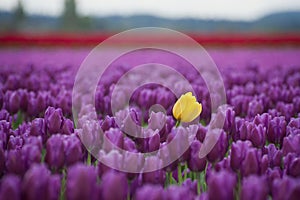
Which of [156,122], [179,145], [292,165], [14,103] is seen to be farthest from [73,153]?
[14,103]

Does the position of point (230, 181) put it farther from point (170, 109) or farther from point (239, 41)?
point (239, 41)

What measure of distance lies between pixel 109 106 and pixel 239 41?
1707cm

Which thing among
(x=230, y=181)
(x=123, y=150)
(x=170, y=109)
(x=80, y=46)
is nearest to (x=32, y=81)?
(x=170, y=109)

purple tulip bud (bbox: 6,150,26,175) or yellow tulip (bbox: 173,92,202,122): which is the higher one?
yellow tulip (bbox: 173,92,202,122)

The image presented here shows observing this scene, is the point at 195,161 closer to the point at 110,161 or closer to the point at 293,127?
the point at 110,161

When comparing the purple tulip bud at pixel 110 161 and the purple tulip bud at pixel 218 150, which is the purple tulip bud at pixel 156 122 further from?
the purple tulip bud at pixel 110 161

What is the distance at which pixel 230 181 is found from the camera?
1332 millimetres

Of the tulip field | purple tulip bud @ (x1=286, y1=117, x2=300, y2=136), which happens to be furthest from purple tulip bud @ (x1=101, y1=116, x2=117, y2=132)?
purple tulip bud @ (x1=286, y1=117, x2=300, y2=136)

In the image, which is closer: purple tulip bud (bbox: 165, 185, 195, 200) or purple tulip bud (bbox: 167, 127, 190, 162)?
purple tulip bud (bbox: 165, 185, 195, 200)

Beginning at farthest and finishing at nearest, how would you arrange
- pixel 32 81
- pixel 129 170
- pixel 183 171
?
pixel 32 81
pixel 183 171
pixel 129 170

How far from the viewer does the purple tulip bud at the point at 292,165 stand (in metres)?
1.68

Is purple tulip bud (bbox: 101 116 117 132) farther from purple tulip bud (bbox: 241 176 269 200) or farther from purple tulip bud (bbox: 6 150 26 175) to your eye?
purple tulip bud (bbox: 241 176 269 200)

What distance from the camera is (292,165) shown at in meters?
1.69

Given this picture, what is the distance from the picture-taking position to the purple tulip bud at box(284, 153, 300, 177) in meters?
→ 1.68
